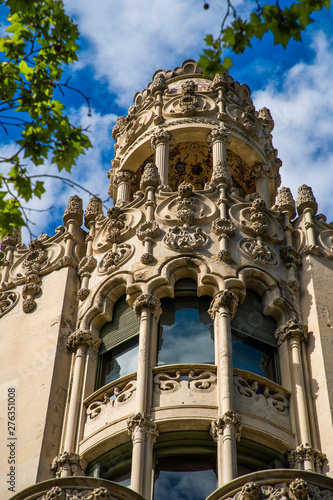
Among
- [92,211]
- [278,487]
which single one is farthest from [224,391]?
[92,211]

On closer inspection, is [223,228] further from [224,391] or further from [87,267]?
[224,391]

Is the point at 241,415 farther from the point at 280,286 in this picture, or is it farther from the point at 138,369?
the point at 280,286

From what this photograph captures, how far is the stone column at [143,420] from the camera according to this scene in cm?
1834

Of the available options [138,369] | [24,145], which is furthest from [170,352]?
[24,145]

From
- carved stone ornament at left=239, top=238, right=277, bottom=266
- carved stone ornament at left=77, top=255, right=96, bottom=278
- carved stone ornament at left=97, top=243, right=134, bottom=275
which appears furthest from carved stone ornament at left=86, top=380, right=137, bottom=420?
carved stone ornament at left=239, top=238, right=277, bottom=266

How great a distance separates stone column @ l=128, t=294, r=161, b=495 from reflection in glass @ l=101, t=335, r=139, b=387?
2.09 feet

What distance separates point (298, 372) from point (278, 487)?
4554 mm

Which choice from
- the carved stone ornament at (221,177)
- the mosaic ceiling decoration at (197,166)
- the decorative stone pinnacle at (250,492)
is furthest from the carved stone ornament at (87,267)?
the decorative stone pinnacle at (250,492)

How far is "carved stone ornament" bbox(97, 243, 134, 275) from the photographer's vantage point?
2338cm

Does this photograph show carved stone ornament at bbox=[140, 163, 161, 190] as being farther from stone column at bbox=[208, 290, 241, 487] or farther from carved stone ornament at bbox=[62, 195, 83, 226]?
stone column at bbox=[208, 290, 241, 487]

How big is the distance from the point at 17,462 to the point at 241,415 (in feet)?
14.2

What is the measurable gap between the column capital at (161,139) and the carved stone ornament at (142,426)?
10.5 meters

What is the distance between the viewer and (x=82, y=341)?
72.1ft

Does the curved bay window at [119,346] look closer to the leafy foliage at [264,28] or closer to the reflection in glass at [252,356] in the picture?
the reflection in glass at [252,356]
